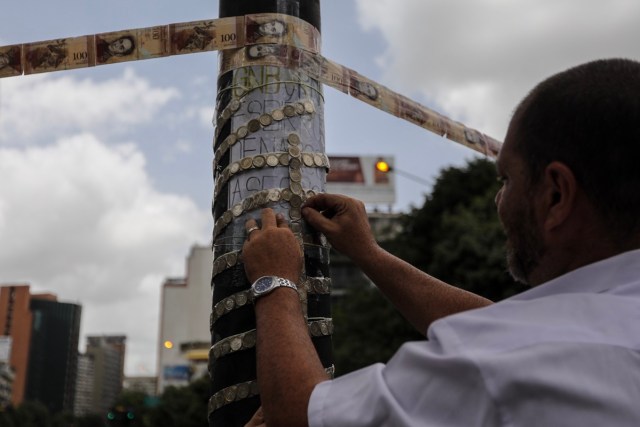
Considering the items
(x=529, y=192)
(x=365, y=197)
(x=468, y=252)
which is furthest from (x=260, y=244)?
(x=365, y=197)

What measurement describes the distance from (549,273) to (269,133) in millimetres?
1192

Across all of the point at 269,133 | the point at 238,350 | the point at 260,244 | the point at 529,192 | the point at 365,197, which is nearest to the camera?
the point at 529,192

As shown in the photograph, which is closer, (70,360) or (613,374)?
(613,374)

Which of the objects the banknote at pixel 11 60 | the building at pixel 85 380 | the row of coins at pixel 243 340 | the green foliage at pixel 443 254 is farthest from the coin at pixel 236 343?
the building at pixel 85 380

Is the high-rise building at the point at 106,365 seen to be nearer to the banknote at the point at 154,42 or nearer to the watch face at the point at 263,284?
the banknote at the point at 154,42

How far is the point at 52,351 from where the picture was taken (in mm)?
122812

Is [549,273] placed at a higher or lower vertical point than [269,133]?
lower

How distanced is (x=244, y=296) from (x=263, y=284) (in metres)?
0.43

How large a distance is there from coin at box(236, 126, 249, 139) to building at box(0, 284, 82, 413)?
122m

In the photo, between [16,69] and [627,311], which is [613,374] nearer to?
[627,311]

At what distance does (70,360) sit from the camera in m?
126

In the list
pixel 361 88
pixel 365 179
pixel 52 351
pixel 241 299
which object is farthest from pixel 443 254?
pixel 52 351

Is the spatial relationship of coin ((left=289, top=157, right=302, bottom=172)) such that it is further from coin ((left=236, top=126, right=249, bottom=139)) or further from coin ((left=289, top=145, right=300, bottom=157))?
coin ((left=236, top=126, right=249, bottom=139))

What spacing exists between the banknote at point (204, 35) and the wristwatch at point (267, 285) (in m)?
0.99
